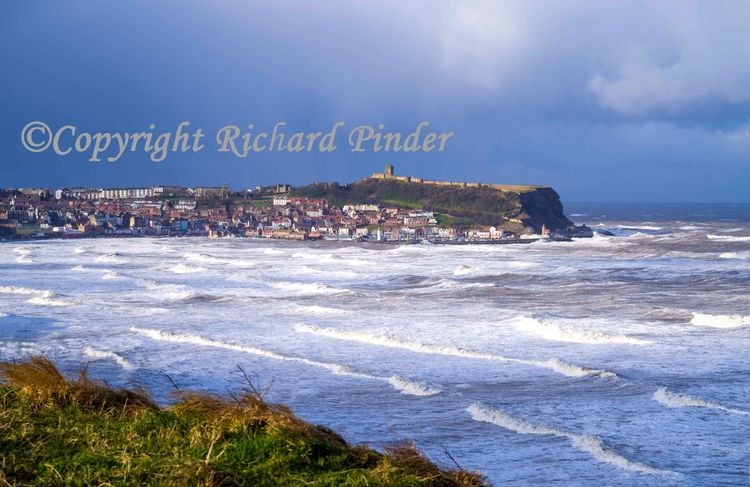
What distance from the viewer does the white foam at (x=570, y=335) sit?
1597cm

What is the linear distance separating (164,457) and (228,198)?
86.3m

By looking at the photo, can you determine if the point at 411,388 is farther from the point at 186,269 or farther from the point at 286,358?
the point at 186,269

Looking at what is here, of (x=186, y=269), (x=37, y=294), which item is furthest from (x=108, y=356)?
(x=186, y=269)

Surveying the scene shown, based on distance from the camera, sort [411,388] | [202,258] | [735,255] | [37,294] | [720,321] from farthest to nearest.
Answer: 1. [202,258]
2. [735,255]
3. [37,294]
4. [720,321]
5. [411,388]

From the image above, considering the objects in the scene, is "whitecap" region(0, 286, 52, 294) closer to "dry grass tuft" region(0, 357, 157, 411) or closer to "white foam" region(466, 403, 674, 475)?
"white foam" region(466, 403, 674, 475)

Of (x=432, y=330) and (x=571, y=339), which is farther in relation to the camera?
Answer: (x=432, y=330)

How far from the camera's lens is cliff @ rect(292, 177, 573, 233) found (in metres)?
68.7

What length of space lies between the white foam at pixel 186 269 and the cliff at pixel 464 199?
34.1 m

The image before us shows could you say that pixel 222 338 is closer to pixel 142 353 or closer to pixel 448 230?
pixel 142 353

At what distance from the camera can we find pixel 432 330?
17719mm

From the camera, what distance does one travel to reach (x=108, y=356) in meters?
14.6

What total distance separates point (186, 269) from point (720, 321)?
895 inches

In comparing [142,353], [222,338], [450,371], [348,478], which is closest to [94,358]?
[142,353]

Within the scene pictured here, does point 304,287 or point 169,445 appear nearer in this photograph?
point 169,445
